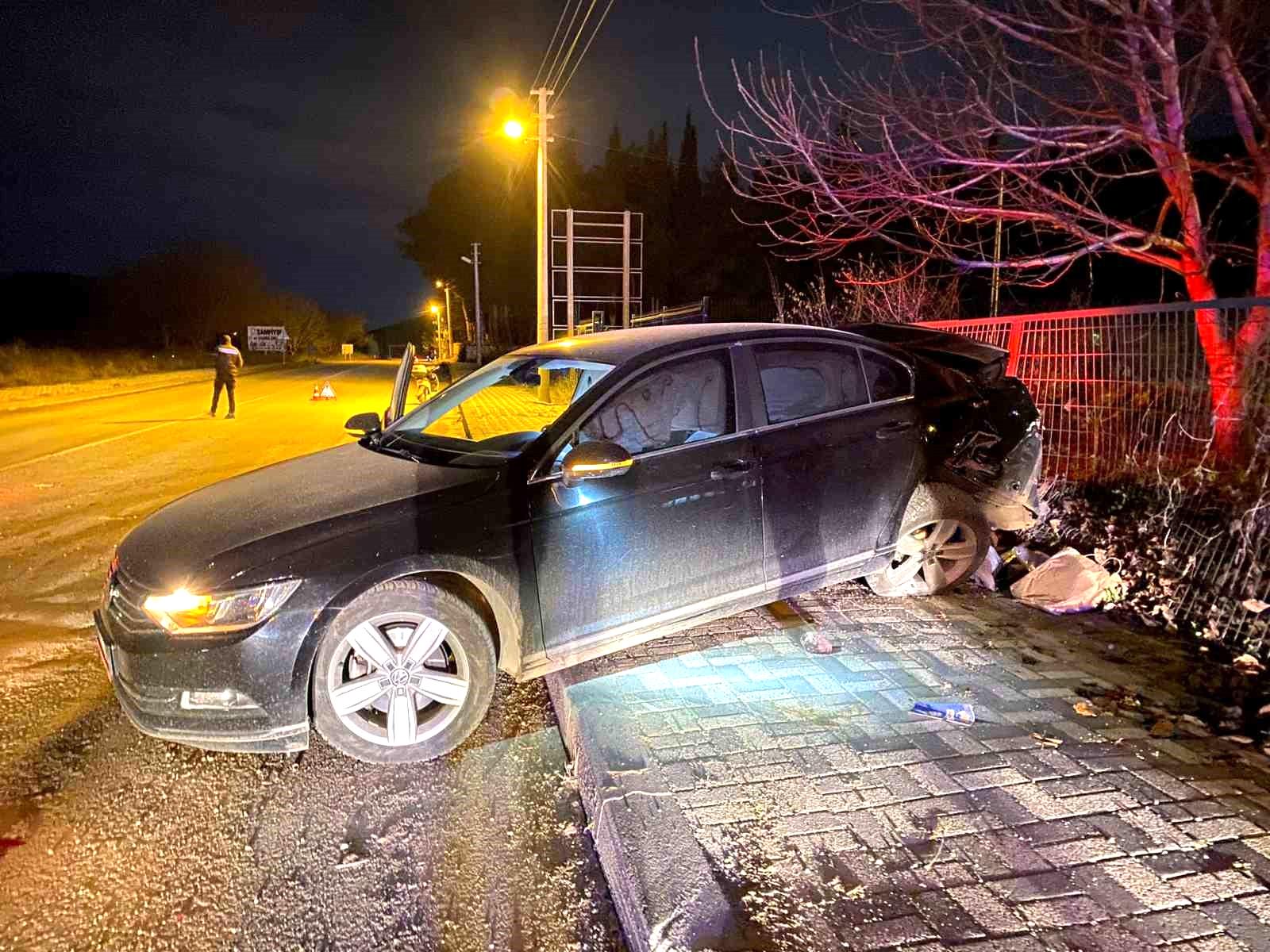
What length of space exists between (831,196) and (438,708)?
5.65m

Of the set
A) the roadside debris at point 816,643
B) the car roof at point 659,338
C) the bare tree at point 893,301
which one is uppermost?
the bare tree at point 893,301

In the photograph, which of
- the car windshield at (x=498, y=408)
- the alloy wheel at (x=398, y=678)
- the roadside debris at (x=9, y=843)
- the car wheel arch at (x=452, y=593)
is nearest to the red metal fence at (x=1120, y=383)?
the car windshield at (x=498, y=408)

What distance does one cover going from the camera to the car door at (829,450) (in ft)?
13.6

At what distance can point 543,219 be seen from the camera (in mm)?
17344

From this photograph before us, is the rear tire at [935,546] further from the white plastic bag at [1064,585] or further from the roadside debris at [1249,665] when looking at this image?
the roadside debris at [1249,665]

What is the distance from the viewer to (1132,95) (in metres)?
6.75

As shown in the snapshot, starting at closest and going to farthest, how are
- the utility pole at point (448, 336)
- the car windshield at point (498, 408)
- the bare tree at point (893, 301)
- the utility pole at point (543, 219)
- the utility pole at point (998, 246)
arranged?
the car windshield at point (498, 408) < the utility pole at point (998, 246) < the bare tree at point (893, 301) < the utility pole at point (543, 219) < the utility pole at point (448, 336)

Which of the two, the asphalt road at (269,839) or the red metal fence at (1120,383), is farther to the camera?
the red metal fence at (1120,383)

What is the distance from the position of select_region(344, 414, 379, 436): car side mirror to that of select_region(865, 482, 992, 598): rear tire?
304 centimetres

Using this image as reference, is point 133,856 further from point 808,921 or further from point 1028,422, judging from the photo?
point 1028,422

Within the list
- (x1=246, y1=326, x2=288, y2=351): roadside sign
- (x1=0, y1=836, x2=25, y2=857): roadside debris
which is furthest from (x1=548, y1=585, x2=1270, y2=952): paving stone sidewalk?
(x1=246, y1=326, x2=288, y2=351): roadside sign

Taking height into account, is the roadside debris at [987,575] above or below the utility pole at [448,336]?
below

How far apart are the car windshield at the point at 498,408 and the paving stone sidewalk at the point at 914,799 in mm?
1244

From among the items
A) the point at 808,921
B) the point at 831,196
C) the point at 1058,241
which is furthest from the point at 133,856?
the point at 1058,241
